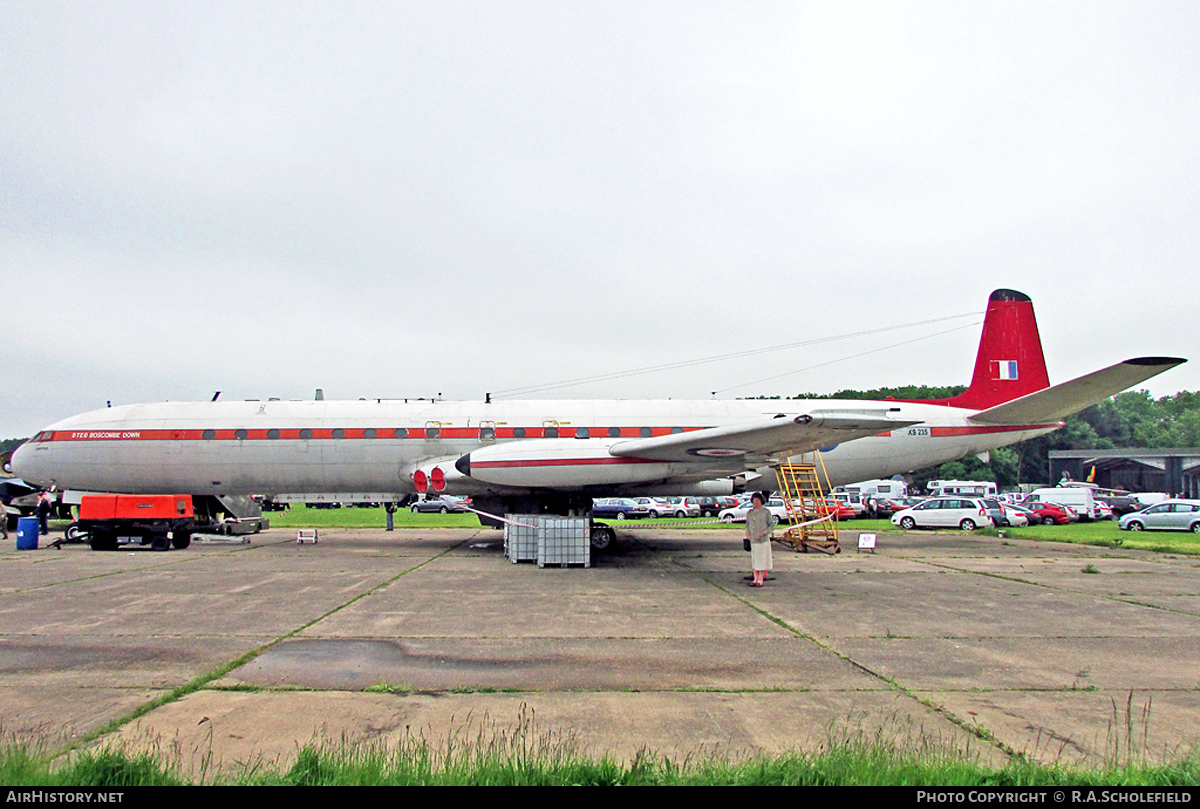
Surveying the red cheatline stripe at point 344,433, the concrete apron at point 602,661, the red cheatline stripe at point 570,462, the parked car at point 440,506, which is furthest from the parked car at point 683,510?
the concrete apron at point 602,661

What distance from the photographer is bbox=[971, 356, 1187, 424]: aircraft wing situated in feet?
37.4

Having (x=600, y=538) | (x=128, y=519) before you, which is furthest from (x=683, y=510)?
(x=128, y=519)

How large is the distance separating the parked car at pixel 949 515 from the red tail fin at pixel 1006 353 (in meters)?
11.8

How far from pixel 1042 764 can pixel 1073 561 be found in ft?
43.2

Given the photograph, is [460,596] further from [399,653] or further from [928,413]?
[928,413]

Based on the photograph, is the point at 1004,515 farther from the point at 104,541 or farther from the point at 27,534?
the point at 27,534

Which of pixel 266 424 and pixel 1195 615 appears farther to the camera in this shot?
pixel 266 424

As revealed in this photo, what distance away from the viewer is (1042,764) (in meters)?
3.84

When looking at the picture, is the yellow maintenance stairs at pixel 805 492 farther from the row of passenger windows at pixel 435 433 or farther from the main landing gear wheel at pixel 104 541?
the main landing gear wheel at pixel 104 541

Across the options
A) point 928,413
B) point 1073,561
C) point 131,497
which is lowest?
point 1073,561

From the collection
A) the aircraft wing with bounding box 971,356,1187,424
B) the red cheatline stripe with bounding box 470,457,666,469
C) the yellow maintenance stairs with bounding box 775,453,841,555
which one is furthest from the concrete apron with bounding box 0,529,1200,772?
the yellow maintenance stairs with bounding box 775,453,841,555

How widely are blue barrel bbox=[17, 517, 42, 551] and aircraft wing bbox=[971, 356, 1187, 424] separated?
22.7 metres

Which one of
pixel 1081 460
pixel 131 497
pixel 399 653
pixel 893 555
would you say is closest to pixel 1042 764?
pixel 399 653

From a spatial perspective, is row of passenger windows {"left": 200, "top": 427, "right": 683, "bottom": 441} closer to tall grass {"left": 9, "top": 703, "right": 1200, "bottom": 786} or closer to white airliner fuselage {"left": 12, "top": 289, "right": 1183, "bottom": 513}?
white airliner fuselage {"left": 12, "top": 289, "right": 1183, "bottom": 513}
